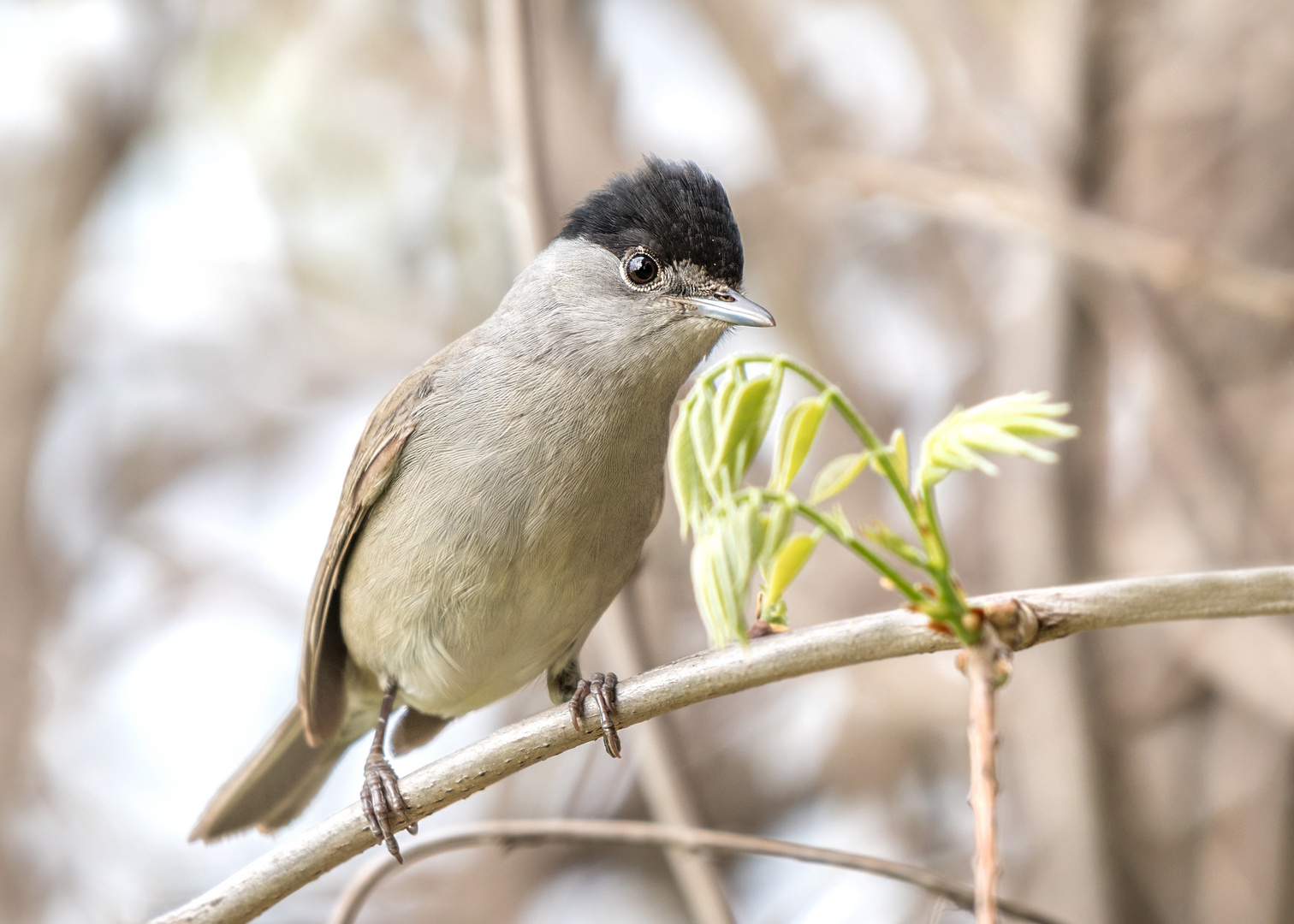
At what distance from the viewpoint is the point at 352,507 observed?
3.17 m

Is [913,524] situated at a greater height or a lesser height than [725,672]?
greater

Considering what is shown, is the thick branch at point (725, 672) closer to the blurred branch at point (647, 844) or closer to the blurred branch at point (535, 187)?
the blurred branch at point (647, 844)

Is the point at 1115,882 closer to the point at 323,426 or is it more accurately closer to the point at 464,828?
the point at 464,828

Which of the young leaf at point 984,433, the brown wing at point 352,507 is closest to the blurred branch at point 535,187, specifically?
the brown wing at point 352,507

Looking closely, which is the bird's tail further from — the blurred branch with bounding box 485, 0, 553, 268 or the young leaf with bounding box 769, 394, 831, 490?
the young leaf with bounding box 769, 394, 831, 490

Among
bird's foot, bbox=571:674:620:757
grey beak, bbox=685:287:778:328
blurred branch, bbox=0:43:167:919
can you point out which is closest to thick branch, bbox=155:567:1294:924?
bird's foot, bbox=571:674:620:757

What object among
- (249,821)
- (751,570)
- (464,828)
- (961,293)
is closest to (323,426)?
(249,821)

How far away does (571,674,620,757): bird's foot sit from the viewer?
81.7 inches

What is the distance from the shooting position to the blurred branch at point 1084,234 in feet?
11.2

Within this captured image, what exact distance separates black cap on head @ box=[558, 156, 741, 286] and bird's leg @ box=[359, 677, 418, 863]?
140 centimetres

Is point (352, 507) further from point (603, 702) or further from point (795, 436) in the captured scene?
point (795, 436)

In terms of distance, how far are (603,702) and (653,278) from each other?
126 centimetres

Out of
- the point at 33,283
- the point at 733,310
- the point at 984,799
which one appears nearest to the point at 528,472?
the point at 733,310

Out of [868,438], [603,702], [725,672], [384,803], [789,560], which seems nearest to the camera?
[868,438]
